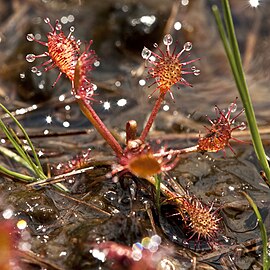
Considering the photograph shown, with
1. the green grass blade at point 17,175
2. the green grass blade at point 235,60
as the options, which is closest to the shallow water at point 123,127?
the green grass blade at point 17,175

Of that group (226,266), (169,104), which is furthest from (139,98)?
(226,266)

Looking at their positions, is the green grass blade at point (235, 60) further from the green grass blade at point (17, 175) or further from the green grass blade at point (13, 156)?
the green grass blade at point (13, 156)

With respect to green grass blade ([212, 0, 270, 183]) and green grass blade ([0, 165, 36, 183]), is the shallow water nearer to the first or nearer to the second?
green grass blade ([0, 165, 36, 183])

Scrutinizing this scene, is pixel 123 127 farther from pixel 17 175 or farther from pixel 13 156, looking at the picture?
pixel 17 175

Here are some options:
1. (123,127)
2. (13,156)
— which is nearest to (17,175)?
(13,156)

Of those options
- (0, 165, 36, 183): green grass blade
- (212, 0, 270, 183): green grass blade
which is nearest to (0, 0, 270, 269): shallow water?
(0, 165, 36, 183): green grass blade

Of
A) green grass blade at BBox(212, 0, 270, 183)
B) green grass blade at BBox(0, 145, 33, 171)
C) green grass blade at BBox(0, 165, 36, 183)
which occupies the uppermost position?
green grass blade at BBox(212, 0, 270, 183)

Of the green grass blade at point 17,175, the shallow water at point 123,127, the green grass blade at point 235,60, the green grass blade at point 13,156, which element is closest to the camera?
the green grass blade at point 235,60

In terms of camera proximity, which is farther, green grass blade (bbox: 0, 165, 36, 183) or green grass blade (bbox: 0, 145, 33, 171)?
green grass blade (bbox: 0, 145, 33, 171)
